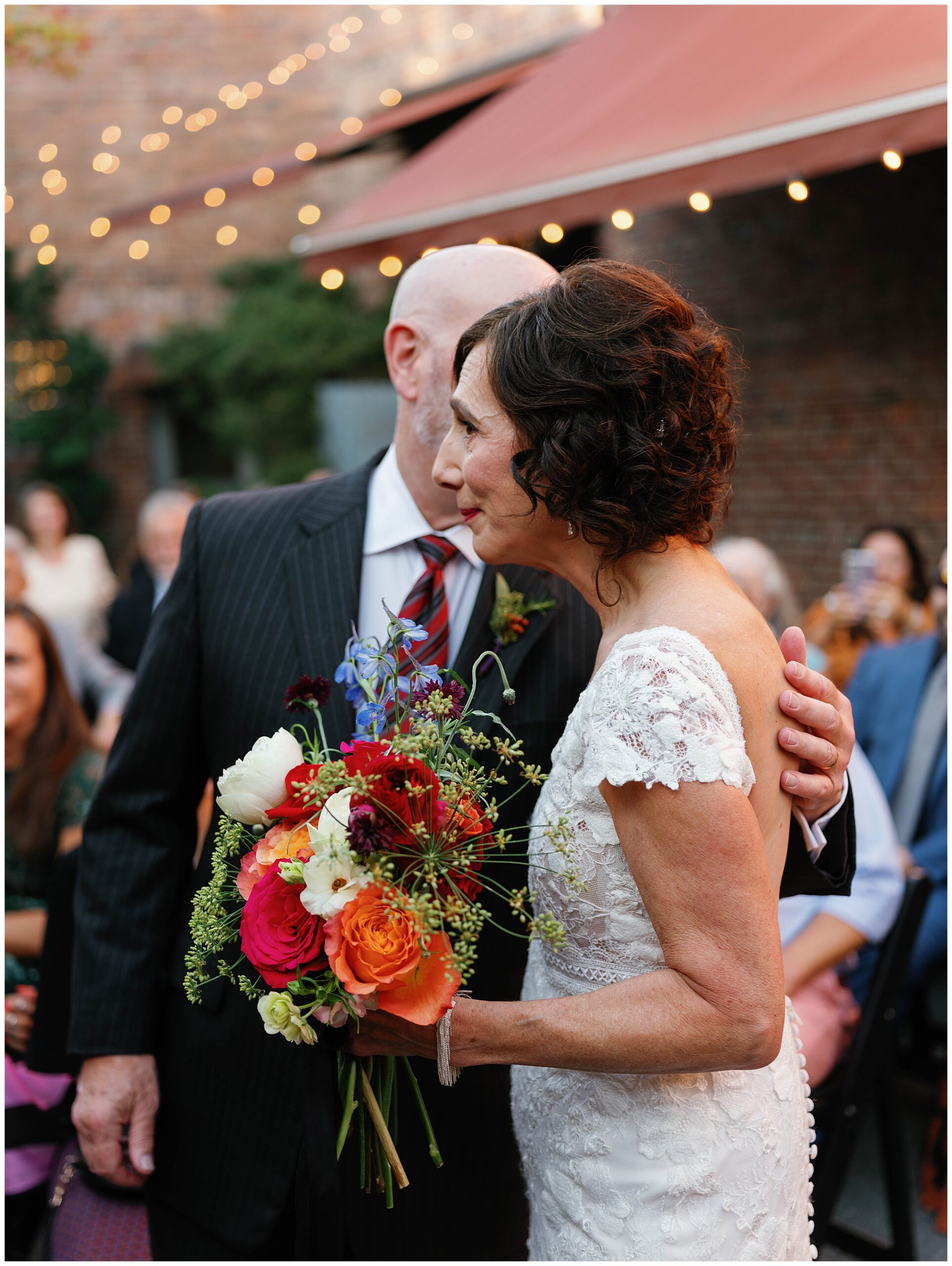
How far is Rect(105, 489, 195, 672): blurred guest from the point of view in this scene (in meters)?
5.91

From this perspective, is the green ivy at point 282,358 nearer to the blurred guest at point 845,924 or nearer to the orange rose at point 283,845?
the blurred guest at point 845,924

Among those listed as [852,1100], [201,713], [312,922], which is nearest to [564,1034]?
[312,922]

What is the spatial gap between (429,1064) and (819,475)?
596 cm

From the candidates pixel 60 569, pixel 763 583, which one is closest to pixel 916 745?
pixel 763 583

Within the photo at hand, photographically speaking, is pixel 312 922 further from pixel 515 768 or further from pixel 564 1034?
pixel 515 768

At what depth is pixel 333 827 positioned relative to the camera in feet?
4.24

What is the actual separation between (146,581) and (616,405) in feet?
16.9

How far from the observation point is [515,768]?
1870 mm

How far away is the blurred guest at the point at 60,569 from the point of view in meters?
7.01

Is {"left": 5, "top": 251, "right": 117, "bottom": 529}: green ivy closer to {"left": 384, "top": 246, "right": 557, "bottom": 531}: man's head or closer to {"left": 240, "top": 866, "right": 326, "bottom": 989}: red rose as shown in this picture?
{"left": 384, "top": 246, "right": 557, "bottom": 531}: man's head

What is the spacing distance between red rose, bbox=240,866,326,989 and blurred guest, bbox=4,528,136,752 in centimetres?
359

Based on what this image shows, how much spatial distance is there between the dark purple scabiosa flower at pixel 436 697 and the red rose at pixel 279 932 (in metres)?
0.26

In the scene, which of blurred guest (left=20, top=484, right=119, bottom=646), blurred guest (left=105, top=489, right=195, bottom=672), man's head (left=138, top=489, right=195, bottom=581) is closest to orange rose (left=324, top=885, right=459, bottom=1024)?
blurred guest (left=105, top=489, right=195, bottom=672)

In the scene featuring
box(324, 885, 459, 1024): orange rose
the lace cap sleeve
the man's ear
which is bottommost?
box(324, 885, 459, 1024): orange rose
